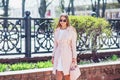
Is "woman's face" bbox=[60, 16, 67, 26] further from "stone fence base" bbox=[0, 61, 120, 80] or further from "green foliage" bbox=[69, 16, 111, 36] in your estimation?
"green foliage" bbox=[69, 16, 111, 36]

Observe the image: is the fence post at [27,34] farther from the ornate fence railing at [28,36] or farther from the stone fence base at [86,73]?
the stone fence base at [86,73]

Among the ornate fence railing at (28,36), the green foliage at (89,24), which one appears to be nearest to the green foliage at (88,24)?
the green foliage at (89,24)

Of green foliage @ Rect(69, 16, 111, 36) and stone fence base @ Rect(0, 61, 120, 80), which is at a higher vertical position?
green foliage @ Rect(69, 16, 111, 36)

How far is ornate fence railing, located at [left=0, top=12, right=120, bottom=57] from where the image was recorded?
8.48 metres

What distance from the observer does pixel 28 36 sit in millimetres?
8852

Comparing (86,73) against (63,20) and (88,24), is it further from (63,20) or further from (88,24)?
(63,20)

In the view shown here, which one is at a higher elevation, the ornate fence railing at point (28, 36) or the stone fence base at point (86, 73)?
the ornate fence railing at point (28, 36)

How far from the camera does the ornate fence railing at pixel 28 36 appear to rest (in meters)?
8.48

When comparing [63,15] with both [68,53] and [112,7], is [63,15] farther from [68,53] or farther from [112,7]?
[112,7]

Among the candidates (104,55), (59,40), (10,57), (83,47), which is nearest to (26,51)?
(10,57)

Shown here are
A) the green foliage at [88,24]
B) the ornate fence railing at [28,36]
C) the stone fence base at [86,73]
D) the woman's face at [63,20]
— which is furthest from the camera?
the ornate fence railing at [28,36]

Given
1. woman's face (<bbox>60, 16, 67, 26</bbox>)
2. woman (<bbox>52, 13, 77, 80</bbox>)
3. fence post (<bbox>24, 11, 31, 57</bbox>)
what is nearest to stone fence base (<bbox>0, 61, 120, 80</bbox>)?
woman (<bbox>52, 13, 77, 80</bbox>)

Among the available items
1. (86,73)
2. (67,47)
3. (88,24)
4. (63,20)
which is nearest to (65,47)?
(67,47)

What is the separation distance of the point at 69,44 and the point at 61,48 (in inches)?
5.8
